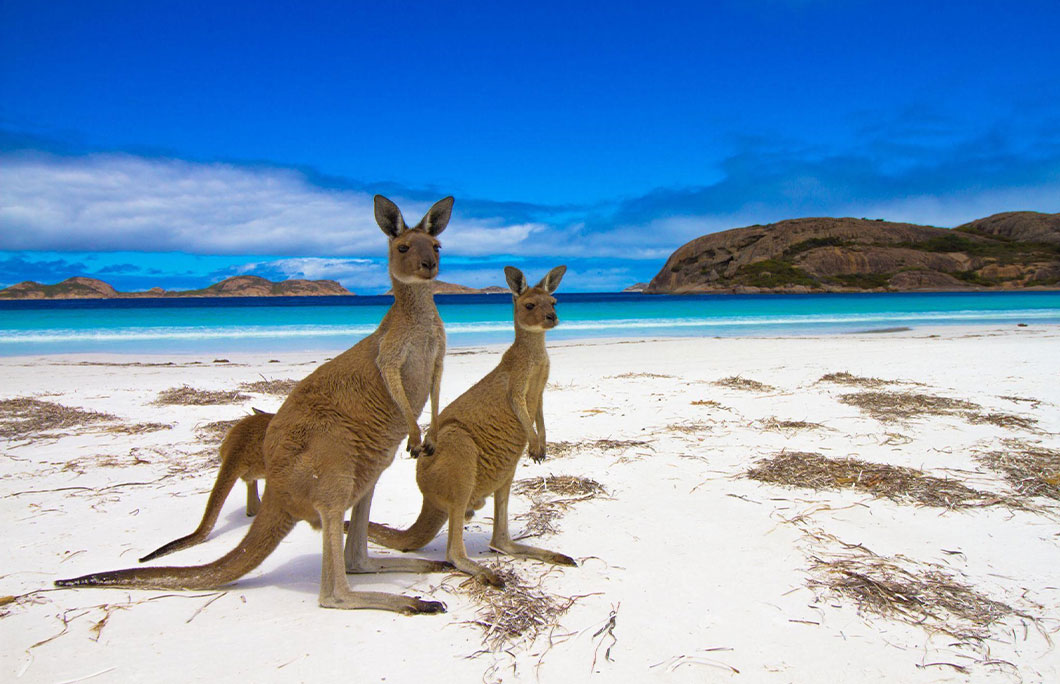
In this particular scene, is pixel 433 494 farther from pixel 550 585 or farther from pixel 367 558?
pixel 550 585

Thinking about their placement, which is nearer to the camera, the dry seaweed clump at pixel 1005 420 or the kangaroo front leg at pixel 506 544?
the kangaroo front leg at pixel 506 544

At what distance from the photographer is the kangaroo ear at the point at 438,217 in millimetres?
2629

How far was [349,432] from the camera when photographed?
8.14 feet

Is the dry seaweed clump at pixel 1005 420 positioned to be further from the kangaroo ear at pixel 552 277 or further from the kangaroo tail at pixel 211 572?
the kangaroo tail at pixel 211 572

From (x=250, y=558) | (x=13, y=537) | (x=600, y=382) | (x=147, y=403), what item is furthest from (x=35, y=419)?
(x=600, y=382)

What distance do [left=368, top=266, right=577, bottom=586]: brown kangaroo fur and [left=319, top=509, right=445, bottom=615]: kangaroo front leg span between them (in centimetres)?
36

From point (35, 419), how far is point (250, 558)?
5.15 metres

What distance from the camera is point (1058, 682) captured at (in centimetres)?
198

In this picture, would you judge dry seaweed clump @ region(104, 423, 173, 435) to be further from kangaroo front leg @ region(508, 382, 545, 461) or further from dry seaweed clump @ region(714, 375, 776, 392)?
dry seaweed clump @ region(714, 375, 776, 392)

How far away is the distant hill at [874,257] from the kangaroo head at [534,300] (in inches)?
2854

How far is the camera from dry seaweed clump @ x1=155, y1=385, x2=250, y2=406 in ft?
23.4

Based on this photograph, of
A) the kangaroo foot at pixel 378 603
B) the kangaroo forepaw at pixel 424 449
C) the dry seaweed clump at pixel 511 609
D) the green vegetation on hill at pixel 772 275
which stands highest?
the green vegetation on hill at pixel 772 275

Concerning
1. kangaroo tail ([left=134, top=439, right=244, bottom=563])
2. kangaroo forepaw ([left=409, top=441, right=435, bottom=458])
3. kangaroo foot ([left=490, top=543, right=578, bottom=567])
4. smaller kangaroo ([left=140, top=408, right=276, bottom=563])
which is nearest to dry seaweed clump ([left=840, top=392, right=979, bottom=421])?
kangaroo foot ([left=490, top=543, right=578, bottom=567])

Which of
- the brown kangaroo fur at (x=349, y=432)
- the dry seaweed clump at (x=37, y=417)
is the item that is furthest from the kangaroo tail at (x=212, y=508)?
the dry seaweed clump at (x=37, y=417)
